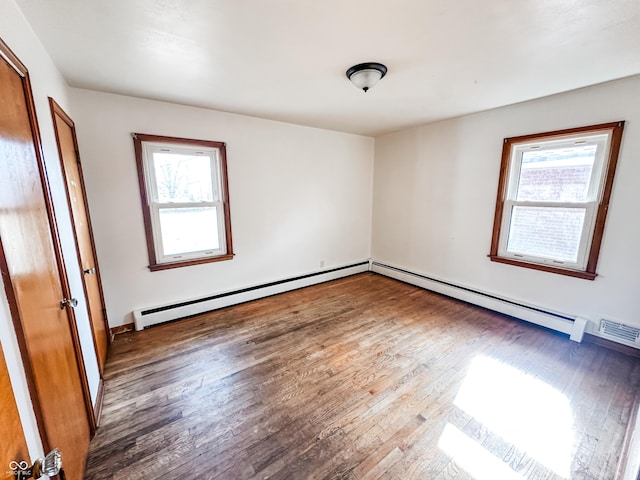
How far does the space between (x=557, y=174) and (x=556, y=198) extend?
25 cm

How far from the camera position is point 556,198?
2.73 metres

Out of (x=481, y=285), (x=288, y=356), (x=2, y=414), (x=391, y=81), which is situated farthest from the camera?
(x=481, y=285)

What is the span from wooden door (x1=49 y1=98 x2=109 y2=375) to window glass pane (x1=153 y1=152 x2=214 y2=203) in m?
0.65

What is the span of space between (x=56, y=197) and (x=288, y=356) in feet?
6.79

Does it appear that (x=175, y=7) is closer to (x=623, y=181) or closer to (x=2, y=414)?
(x=2, y=414)

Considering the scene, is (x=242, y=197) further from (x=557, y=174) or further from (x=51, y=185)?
(x=557, y=174)

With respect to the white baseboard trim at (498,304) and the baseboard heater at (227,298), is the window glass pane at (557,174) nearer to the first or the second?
the white baseboard trim at (498,304)

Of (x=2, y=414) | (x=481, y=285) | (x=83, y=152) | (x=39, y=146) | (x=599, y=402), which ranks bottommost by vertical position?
(x=599, y=402)

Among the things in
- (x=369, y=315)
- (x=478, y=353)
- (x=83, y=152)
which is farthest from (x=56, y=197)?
(x=478, y=353)

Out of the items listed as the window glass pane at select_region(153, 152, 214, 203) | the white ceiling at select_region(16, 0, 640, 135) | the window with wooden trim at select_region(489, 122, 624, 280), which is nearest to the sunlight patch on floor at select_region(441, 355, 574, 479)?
the window with wooden trim at select_region(489, 122, 624, 280)

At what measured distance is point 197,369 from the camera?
2281 mm

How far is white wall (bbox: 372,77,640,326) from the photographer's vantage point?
92.4 inches

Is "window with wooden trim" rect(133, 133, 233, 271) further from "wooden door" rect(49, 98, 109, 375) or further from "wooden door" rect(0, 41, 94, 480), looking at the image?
"wooden door" rect(0, 41, 94, 480)

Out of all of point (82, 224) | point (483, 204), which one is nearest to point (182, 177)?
point (82, 224)
